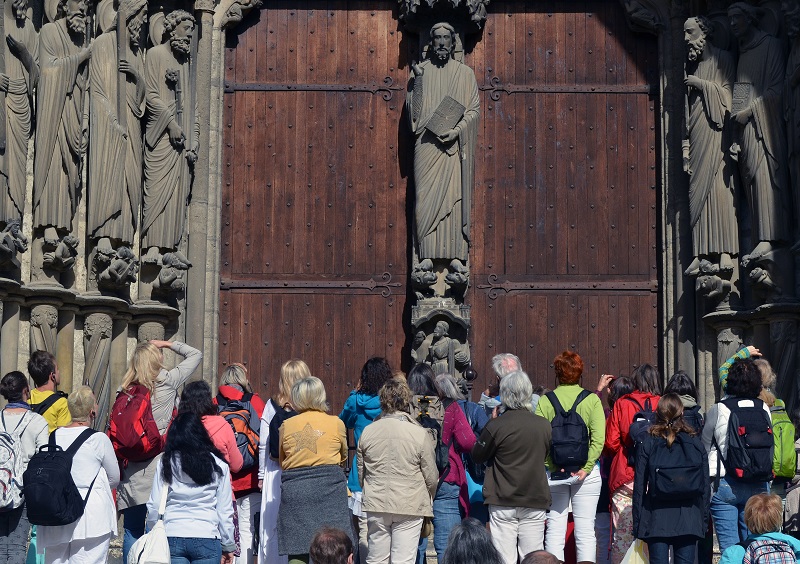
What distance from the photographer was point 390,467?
726cm

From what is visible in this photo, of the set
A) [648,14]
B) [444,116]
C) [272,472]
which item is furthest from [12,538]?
[648,14]

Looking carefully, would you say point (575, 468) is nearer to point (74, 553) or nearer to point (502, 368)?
point (502, 368)

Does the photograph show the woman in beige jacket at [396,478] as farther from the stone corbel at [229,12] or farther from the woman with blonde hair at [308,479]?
the stone corbel at [229,12]

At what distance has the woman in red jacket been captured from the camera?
7.83 meters

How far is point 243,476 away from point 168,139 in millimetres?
3584

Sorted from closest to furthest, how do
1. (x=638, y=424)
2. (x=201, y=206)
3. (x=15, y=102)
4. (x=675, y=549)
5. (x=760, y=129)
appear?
(x=675, y=549) < (x=638, y=424) < (x=15, y=102) < (x=760, y=129) < (x=201, y=206)

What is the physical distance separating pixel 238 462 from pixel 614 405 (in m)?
2.28

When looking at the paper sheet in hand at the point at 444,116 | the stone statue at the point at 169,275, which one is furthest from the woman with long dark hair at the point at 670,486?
the stone statue at the point at 169,275

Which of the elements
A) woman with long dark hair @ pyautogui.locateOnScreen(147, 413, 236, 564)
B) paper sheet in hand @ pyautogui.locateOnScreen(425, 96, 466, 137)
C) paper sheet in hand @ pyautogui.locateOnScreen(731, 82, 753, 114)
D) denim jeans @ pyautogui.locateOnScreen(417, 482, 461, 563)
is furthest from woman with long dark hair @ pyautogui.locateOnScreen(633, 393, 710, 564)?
paper sheet in hand @ pyautogui.locateOnScreen(425, 96, 466, 137)

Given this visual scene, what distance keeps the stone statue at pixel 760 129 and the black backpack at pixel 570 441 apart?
2.95m

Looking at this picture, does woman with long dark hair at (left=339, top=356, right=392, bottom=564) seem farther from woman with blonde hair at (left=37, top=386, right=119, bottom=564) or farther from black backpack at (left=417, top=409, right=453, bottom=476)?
woman with blonde hair at (left=37, top=386, right=119, bottom=564)

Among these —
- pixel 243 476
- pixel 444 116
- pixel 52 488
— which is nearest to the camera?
pixel 52 488

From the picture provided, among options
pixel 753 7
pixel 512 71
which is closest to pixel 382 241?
pixel 512 71

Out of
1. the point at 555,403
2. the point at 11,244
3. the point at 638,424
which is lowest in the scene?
the point at 638,424
